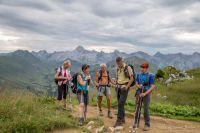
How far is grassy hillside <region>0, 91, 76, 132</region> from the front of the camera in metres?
11.4

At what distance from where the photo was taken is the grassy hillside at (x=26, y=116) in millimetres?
11375

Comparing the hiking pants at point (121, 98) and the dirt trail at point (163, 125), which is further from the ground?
→ the hiking pants at point (121, 98)

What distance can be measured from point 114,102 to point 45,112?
643 cm

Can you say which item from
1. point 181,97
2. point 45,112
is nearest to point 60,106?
point 45,112

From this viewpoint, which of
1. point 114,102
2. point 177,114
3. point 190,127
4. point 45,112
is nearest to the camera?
point 45,112

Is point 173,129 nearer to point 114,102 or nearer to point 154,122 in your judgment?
point 154,122

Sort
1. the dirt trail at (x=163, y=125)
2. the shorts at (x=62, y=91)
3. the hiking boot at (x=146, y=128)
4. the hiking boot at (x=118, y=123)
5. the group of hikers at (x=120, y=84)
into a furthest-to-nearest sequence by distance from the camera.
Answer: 1. the shorts at (x=62, y=91)
2. the dirt trail at (x=163, y=125)
3. the hiking boot at (x=118, y=123)
4. the hiking boot at (x=146, y=128)
5. the group of hikers at (x=120, y=84)

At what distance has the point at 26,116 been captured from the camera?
1205 cm

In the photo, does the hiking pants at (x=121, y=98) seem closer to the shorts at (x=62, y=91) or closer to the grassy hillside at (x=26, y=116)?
the grassy hillside at (x=26, y=116)

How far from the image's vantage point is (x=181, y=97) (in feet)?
85.2

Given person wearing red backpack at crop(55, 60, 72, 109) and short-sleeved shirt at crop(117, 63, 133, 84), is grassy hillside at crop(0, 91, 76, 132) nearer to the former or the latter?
person wearing red backpack at crop(55, 60, 72, 109)

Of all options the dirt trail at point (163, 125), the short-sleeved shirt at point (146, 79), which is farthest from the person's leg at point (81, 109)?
the short-sleeved shirt at point (146, 79)

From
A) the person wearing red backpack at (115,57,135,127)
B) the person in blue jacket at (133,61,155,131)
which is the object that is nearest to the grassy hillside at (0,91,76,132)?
the person wearing red backpack at (115,57,135,127)

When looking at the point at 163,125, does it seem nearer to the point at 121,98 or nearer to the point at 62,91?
the point at 121,98
